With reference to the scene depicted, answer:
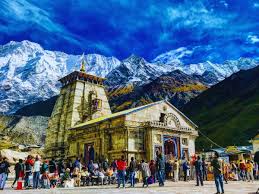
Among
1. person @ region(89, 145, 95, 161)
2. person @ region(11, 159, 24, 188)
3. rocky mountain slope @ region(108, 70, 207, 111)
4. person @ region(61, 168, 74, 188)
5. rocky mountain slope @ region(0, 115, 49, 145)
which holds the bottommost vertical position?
person @ region(61, 168, 74, 188)

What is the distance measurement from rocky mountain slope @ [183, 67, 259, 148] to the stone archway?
1869 inches

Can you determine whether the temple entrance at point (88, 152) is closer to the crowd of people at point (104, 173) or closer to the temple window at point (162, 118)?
the temple window at point (162, 118)

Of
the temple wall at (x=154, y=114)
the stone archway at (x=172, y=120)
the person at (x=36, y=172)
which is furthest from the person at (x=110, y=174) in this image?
the stone archway at (x=172, y=120)

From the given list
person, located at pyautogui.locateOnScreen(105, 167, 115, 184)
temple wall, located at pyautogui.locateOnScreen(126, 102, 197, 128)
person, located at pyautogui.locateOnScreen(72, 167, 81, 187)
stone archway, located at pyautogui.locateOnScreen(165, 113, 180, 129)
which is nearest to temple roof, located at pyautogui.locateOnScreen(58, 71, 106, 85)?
temple wall, located at pyautogui.locateOnScreen(126, 102, 197, 128)

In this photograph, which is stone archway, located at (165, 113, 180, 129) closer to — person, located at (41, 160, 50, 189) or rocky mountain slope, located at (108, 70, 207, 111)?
person, located at (41, 160, 50, 189)

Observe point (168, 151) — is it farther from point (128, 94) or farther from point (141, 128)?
point (128, 94)

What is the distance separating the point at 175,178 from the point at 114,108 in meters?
125

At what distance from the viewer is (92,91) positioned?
49.1m

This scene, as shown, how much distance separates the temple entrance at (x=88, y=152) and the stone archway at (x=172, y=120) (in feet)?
29.0

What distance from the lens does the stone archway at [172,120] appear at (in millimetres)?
35344

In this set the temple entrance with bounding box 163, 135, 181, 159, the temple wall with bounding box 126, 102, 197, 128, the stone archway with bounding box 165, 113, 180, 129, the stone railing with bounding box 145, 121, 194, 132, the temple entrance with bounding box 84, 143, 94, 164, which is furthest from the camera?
the temple entrance with bounding box 84, 143, 94, 164

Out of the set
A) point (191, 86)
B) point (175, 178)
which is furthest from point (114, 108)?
point (175, 178)

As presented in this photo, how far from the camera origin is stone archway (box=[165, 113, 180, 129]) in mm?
35344

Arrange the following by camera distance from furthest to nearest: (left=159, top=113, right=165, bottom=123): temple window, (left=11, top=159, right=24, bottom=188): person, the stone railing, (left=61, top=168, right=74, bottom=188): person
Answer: (left=159, top=113, right=165, bottom=123): temple window, the stone railing, (left=61, top=168, right=74, bottom=188): person, (left=11, top=159, right=24, bottom=188): person
